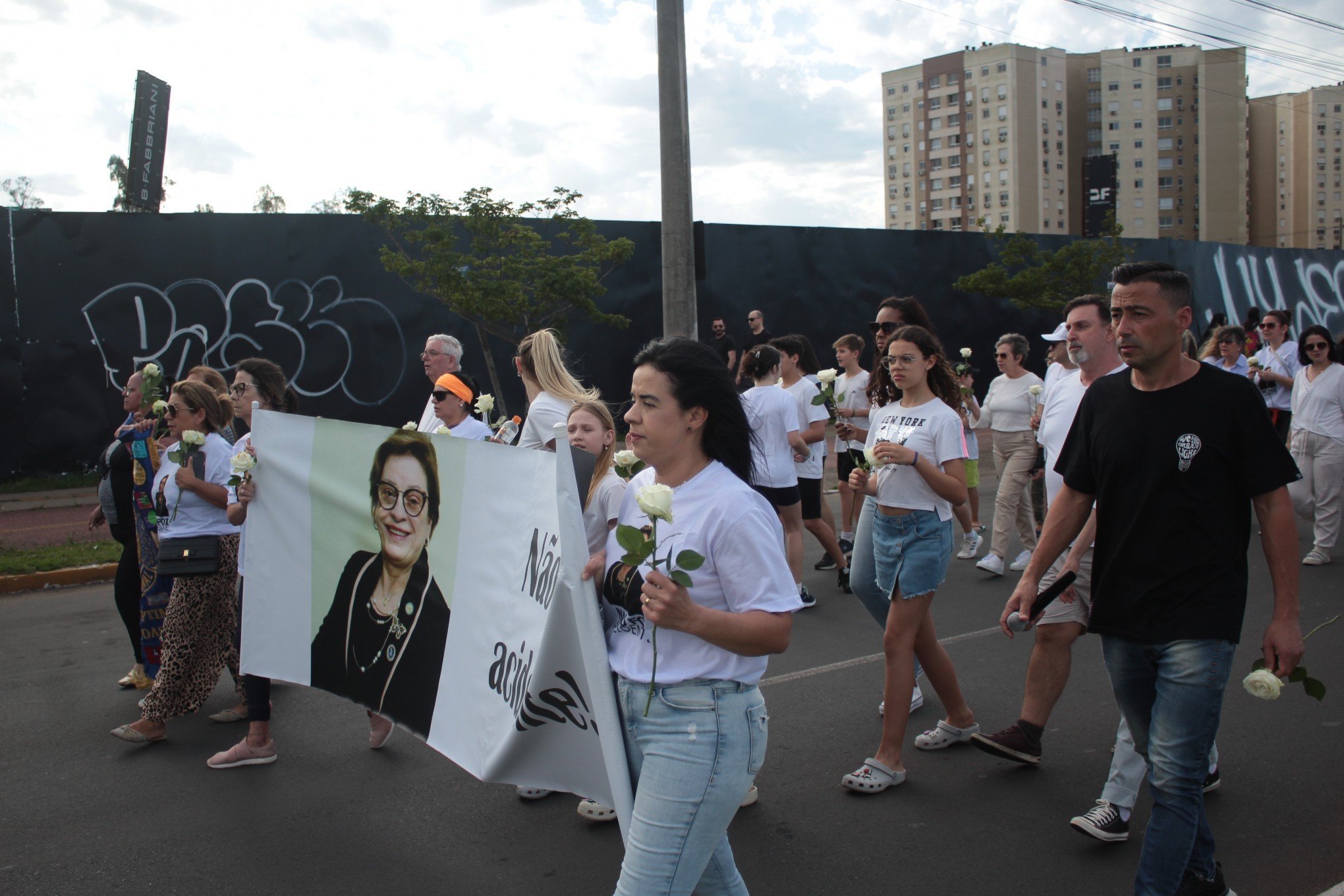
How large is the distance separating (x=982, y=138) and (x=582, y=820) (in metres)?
142

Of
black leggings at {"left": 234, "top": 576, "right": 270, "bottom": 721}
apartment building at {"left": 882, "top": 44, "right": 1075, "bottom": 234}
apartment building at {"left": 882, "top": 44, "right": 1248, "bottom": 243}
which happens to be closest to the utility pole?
black leggings at {"left": 234, "top": 576, "right": 270, "bottom": 721}

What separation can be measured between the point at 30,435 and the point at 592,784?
1404cm

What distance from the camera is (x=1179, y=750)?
282cm

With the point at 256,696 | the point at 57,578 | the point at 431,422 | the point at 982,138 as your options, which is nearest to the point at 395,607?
the point at 256,696

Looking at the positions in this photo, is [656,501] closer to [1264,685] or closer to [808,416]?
[1264,685]

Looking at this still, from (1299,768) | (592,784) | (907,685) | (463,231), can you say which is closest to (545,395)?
(907,685)

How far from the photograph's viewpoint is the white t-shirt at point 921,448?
4340mm

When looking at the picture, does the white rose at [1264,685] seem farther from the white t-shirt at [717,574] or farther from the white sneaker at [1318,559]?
the white sneaker at [1318,559]

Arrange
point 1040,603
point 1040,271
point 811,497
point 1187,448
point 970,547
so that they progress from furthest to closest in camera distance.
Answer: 1. point 1040,271
2. point 970,547
3. point 811,497
4. point 1040,603
5. point 1187,448

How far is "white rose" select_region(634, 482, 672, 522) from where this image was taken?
2.17m

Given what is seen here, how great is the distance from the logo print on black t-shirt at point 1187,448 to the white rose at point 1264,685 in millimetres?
580

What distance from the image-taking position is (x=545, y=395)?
200 inches

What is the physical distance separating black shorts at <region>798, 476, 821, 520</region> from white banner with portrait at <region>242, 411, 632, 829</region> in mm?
4121

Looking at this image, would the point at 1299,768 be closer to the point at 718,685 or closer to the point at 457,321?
the point at 718,685
